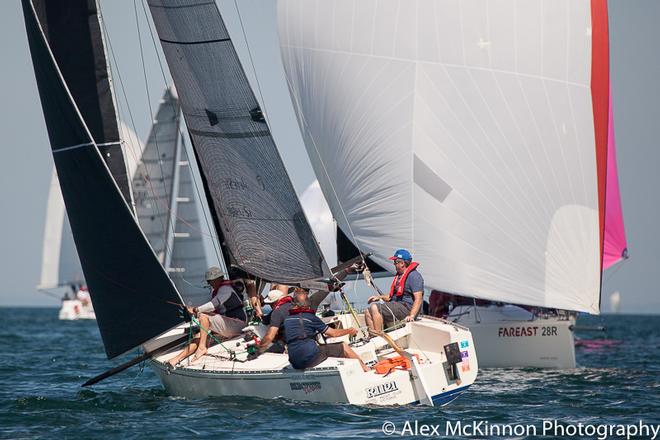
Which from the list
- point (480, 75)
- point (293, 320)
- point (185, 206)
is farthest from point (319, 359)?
point (185, 206)

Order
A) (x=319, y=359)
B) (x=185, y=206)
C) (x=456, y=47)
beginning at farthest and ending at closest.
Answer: (x=185, y=206)
(x=456, y=47)
(x=319, y=359)

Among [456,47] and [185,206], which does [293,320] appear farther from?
[185,206]

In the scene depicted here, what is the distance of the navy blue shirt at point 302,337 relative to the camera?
11.8 metres

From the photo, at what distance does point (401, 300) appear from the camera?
13.3m

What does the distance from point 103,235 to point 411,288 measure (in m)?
3.84

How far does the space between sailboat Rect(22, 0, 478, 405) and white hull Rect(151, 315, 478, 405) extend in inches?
0.8

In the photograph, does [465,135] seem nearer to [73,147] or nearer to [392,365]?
[392,365]

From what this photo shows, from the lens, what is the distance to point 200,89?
46.7 ft

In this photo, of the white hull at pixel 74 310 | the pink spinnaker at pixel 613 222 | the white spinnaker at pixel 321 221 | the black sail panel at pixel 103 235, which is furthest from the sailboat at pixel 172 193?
the white hull at pixel 74 310

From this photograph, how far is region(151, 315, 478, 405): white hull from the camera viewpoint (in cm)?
1162

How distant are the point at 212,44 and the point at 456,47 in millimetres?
4594

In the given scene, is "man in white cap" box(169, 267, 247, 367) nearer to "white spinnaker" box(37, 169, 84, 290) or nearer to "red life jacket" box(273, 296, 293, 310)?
"red life jacket" box(273, 296, 293, 310)

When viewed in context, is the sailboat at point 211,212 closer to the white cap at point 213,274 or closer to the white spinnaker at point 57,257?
the white cap at point 213,274

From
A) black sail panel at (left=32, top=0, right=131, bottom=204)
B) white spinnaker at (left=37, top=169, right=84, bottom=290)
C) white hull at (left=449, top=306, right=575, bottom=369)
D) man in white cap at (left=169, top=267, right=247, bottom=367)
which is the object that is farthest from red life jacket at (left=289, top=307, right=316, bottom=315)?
white spinnaker at (left=37, top=169, right=84, bottom=290)
